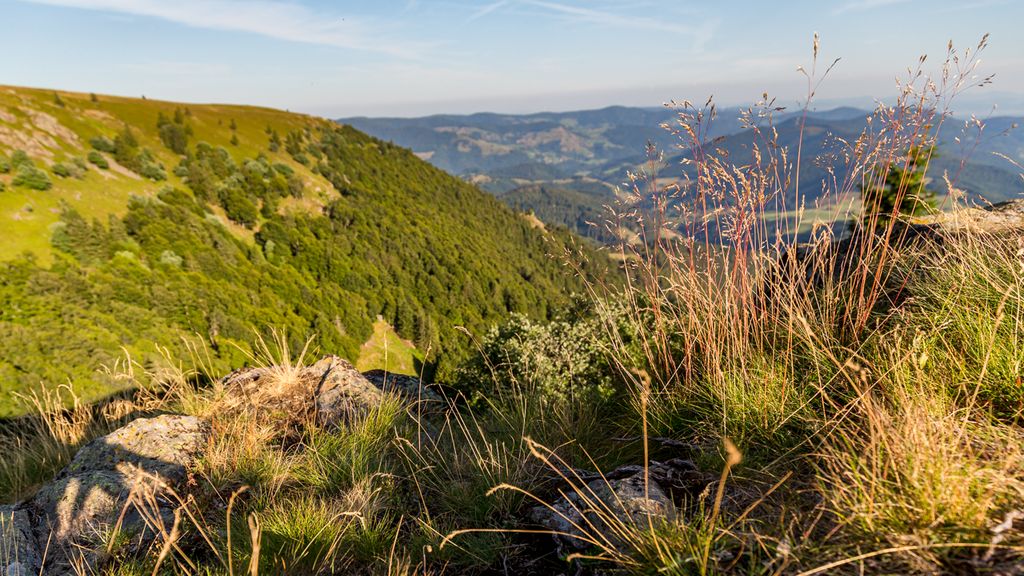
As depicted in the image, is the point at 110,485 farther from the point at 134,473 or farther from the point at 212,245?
the point at 212,245

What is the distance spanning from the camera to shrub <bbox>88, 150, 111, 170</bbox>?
61781 mm

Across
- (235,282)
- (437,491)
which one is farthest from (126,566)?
(235,282)

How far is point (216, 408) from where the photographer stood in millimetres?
4199

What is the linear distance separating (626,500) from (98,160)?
87.6 metres

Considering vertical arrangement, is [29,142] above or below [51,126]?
below

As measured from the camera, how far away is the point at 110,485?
9.78 ft

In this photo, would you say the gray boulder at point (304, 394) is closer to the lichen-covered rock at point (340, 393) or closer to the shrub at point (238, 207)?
the lichen-covered rock at point (340, 393)

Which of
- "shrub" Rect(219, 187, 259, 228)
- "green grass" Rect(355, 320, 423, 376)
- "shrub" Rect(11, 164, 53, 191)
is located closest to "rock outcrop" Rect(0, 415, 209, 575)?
"green grass" Rect(355, 320, 423, 376)

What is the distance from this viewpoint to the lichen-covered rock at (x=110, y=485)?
260 cm

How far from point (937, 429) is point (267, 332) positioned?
63.9 m

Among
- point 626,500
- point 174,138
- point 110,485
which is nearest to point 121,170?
point 174,138

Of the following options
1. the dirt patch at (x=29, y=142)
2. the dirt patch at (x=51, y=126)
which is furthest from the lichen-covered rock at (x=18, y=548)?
the dirt patch at (x=51, y=126)

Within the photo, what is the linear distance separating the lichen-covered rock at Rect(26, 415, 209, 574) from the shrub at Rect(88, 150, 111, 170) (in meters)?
83.2

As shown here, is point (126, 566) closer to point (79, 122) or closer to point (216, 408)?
point (216, 408)
